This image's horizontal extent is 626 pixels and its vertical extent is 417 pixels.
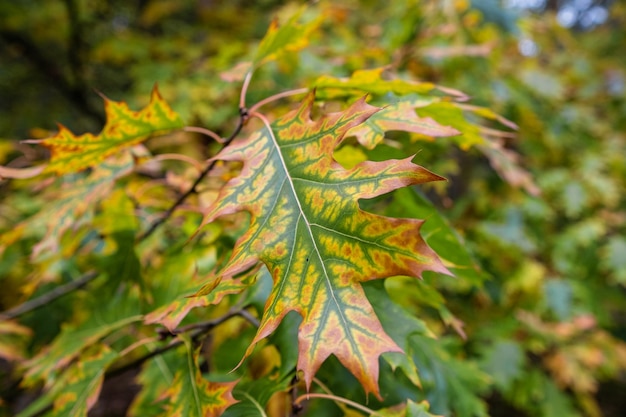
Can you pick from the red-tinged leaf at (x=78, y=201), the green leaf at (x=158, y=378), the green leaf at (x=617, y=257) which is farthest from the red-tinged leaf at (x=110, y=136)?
the green leaf at (x=617, y=257)

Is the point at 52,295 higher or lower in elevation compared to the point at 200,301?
higher

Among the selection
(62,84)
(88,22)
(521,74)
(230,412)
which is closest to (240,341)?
(230,412)

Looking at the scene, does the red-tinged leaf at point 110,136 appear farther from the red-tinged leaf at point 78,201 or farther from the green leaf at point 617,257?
the green leaf at point 617,257

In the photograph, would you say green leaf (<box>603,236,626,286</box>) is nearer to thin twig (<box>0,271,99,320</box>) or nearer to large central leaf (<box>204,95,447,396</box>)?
large central leaf (<box>204,95,447,396</box>)

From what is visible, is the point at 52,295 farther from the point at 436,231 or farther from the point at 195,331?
the point at 436,231

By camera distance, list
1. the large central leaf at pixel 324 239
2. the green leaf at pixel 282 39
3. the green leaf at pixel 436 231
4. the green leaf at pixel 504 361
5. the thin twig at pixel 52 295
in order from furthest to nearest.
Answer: the green leaf at pixel 504 361, the thin twig at pixel 52 295, the green leaf at pixel 282 39, the green leaf at pixel 436 231, the large central leaf at pixel 324 239

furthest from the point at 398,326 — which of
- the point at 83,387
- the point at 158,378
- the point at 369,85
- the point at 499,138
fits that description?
the point at 499,138

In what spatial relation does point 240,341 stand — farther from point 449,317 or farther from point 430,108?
point 430,108
